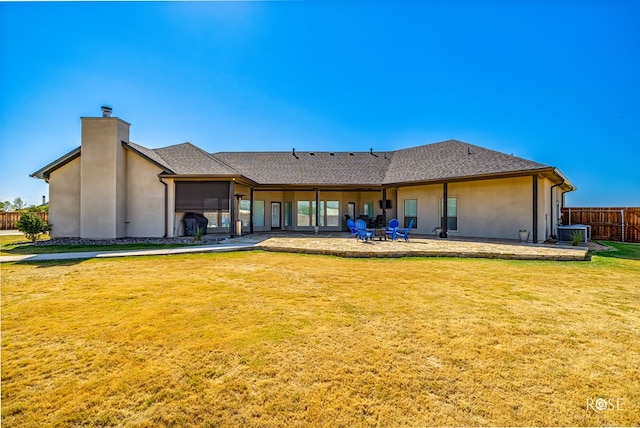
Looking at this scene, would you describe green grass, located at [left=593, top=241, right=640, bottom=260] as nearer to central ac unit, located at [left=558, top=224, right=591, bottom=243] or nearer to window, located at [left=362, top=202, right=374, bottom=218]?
central ac unit, located at [left=558, top=224, right=591, bottom=243]

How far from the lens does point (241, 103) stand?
1734cm

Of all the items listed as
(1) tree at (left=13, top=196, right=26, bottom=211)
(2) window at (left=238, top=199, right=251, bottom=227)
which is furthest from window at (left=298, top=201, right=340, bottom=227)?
(1) tree at (left=13, top=196, right=26, bottom=211)

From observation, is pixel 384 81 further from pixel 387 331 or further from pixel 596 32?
pixel 387 331

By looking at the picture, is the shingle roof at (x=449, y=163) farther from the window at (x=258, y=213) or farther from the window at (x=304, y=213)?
the window at (x=258, y=213)

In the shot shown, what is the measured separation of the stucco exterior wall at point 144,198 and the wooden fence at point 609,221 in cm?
2420

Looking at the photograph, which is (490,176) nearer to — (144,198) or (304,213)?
(304,213)

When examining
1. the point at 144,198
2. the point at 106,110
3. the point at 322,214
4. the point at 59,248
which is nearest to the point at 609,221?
the point at 322,214

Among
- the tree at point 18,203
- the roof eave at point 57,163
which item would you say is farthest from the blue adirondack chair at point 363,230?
the tree at point 18,203

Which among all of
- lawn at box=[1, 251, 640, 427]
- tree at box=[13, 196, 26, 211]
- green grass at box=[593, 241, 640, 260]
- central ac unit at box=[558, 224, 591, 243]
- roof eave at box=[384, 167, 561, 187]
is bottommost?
lawn at box=[1, 251, 640, 427]

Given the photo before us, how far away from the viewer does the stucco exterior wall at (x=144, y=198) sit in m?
14.3

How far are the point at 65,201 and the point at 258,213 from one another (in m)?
10.3

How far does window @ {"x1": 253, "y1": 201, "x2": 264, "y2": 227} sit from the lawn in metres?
13.7

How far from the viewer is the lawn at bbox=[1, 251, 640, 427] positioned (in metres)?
2.19

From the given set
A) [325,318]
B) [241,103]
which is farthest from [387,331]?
[241,103]
